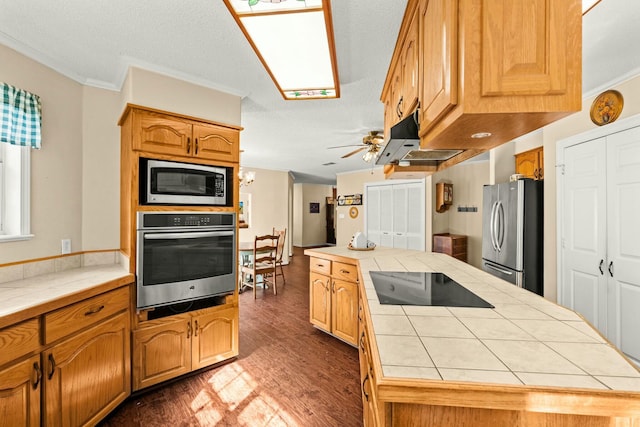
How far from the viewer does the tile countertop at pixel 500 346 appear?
73 cm

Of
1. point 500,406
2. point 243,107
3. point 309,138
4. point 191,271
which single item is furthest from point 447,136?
point 309,138

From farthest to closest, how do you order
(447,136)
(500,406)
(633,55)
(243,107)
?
(243,107) < (633,55) < (447,136) < (500,406)

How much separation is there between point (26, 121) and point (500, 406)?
2.70 metres

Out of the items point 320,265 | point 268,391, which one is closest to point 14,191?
point 268,391

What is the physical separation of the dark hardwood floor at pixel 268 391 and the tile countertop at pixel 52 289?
0.85m

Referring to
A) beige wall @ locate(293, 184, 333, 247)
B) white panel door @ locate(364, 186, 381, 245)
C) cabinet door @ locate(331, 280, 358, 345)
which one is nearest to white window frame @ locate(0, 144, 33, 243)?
cabinet door @ locate(331, 280, 358, 345)

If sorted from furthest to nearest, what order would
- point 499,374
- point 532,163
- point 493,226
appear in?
1. point 532,163
2. point 493,226
3. point 499,374

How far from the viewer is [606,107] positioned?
2404 millimetres

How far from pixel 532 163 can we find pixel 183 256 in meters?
4.14

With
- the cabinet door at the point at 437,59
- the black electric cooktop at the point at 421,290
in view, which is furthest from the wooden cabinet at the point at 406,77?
the black electric cooktop at the point at 421,290

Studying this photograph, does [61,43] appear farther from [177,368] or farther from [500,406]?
[500,406]

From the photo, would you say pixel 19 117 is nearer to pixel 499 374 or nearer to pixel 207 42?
pixel 207 42

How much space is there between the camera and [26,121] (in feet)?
5.66

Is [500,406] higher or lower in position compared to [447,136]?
lower
